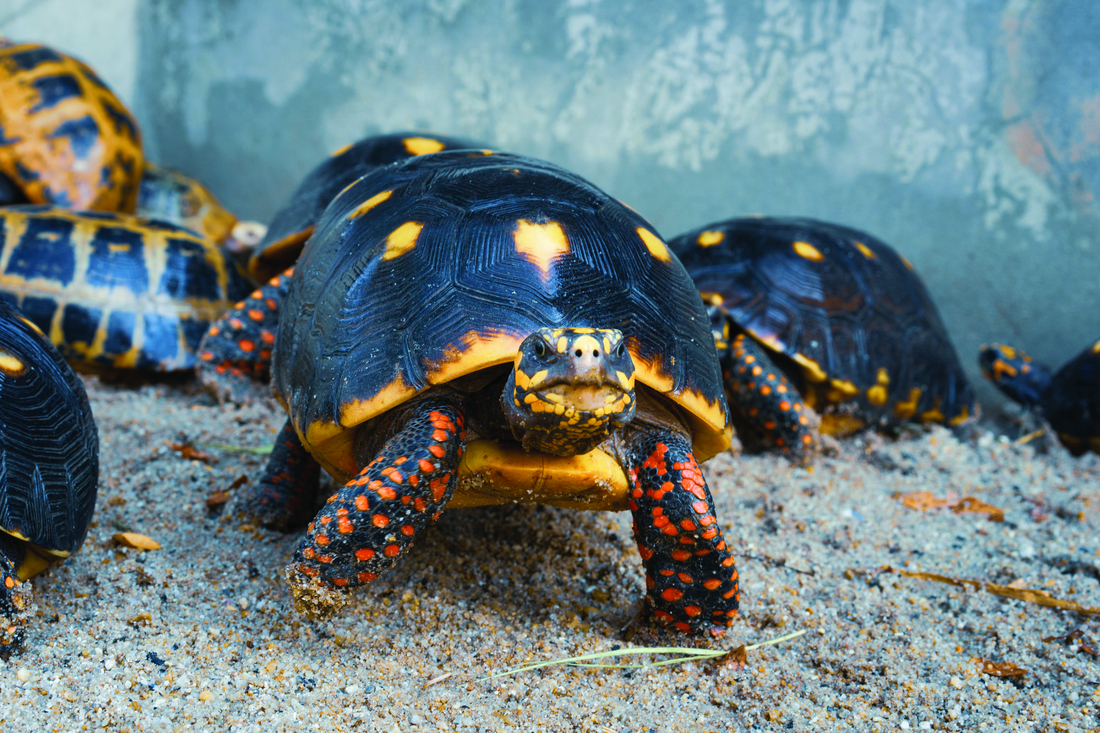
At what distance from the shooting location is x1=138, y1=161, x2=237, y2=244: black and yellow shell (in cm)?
496

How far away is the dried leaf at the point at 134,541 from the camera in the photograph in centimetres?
198

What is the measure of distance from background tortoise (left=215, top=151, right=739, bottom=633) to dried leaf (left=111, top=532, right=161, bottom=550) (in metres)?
0.52

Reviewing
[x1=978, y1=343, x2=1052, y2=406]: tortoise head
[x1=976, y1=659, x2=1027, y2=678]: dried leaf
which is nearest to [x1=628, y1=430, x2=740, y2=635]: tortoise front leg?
[x1=976, y1=659, x2=1027, y2=678]: dried leaf

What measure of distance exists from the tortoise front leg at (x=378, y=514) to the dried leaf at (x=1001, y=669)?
4.48 feet

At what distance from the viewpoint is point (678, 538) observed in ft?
5.52

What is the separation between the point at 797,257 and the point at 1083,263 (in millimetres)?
1696

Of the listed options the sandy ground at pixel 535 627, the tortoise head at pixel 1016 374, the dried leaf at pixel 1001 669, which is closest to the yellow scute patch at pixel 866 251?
the tortoise head at pixel 1016 374

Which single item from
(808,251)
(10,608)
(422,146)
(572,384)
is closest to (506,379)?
(572,384)

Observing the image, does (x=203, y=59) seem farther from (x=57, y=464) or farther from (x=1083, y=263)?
(x=1083, y=263)

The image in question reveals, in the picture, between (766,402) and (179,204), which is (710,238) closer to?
(766,402)

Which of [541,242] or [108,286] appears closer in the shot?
[541,242]

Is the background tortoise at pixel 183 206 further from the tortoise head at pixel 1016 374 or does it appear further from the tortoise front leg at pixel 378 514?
the tortoise head at pixel 1016 374

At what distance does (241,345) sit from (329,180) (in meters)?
0.83

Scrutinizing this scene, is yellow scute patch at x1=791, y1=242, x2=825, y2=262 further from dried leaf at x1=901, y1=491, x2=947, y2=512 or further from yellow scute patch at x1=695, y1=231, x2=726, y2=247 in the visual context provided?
dried leaf at x1=901, y1=491, x2=947, y2=512
